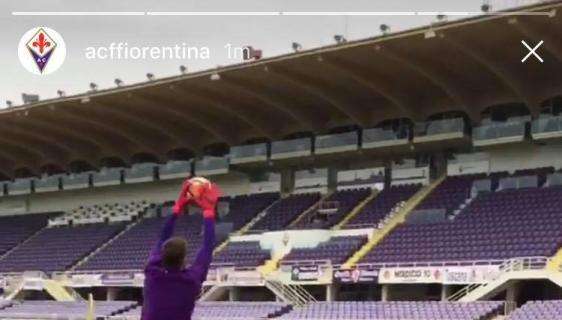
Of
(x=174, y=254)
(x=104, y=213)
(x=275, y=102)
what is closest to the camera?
(x=174, y=254)

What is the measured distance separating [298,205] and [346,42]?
901cm

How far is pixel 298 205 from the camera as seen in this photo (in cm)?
3531

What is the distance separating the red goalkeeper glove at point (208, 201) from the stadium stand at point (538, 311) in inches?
688

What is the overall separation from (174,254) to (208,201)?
1.20 ft

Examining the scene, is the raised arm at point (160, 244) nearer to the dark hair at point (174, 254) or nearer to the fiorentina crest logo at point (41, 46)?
the dark hair at point (174, 254)

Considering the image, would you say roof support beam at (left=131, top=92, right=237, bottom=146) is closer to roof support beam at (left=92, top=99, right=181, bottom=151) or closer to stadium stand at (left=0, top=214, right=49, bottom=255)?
roof support beam at (left=92, top=99, right=181, bottom=151)

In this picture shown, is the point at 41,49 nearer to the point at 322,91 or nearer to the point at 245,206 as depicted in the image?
the point at 322,91

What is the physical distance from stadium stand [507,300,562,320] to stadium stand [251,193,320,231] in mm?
13115

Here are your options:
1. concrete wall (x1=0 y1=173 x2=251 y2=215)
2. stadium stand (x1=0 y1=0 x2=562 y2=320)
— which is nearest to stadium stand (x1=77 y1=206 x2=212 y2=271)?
stadium stand (x1=0 y1=0 x2=562 y2=320)

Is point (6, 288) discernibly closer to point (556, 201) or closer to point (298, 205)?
point (298, 205)

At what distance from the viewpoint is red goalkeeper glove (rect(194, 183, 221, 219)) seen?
13.6 feet

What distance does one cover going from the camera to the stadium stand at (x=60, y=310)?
30.6 m

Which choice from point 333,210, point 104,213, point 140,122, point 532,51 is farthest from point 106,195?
point 532,51

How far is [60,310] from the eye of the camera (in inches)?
1252
